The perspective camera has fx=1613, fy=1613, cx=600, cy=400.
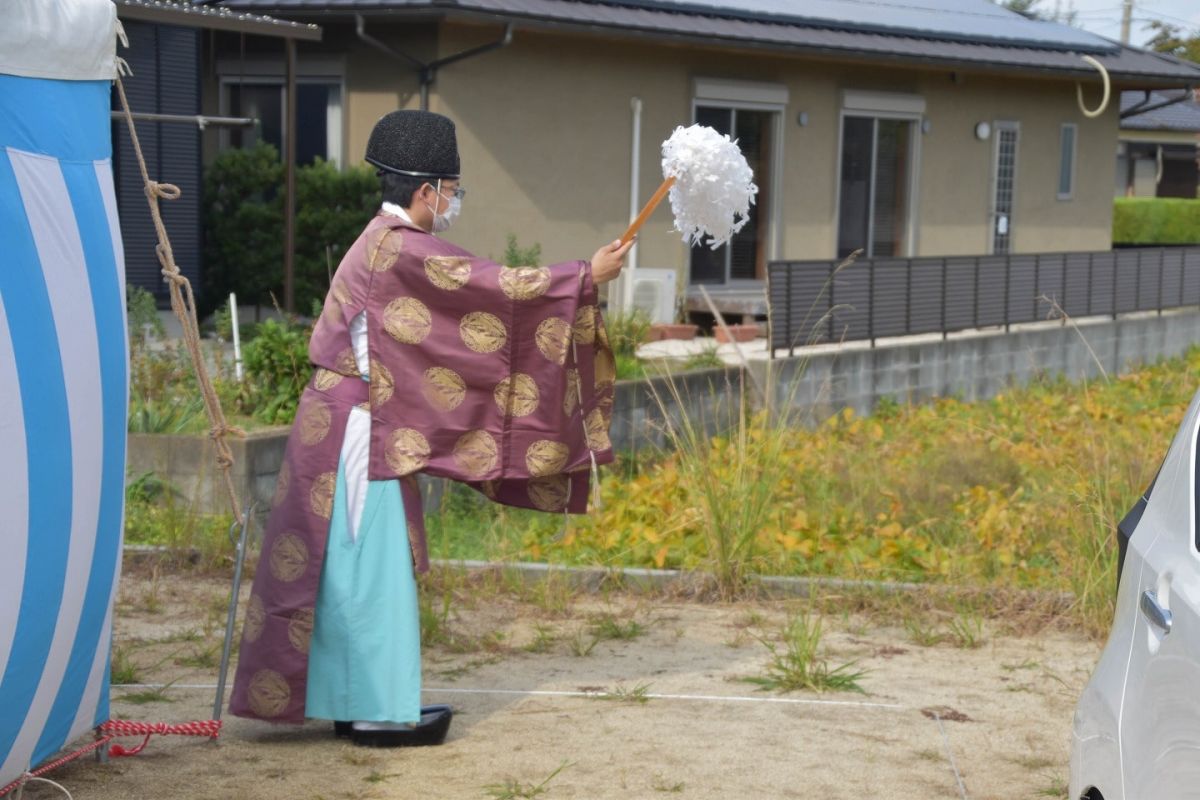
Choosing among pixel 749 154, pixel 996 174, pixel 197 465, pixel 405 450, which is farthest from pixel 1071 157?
pixel 405 450

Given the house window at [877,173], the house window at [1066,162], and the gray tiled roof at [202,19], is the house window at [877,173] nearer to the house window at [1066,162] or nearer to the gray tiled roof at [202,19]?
the house window at [1066,162]

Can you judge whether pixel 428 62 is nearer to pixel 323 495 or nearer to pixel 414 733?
pixel 323 495

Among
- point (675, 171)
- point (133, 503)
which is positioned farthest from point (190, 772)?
point (133, 503)

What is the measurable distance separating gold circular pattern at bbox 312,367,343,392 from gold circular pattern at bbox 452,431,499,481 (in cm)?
39

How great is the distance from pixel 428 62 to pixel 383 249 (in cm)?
873

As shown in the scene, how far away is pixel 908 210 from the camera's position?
17.8m

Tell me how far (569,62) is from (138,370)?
6258 millimetres

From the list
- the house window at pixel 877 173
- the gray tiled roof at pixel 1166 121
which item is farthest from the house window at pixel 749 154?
the gray tiled roof at pixel 1166 121

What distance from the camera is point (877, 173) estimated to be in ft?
57.6

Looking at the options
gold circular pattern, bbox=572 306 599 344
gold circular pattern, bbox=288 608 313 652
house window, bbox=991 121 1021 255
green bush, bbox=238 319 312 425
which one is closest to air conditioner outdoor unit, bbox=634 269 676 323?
green bush, bbox=238 319 312 425

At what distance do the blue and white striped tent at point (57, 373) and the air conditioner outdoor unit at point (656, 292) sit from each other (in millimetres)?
9659

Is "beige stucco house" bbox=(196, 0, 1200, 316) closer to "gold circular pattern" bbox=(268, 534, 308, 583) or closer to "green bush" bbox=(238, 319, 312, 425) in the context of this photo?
"green bush" bbox=(238, 319, 312, 425)

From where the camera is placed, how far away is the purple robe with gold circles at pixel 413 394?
4.55m

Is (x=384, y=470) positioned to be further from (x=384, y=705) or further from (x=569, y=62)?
(x=569, y=62)
